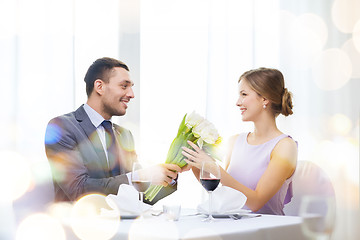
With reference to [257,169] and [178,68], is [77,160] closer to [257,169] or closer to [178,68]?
[257,169]

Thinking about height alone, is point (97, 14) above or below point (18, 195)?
above

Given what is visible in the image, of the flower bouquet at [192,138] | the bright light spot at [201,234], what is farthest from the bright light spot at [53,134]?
Answer: the bright light spot at [201,234]

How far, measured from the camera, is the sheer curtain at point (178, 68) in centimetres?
235

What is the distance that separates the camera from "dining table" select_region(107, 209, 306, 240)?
1237mm

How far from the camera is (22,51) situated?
2.40m

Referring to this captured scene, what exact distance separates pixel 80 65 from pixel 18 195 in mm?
858

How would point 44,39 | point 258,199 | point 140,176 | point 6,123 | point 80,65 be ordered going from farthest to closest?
point 80,65 → point 44,39 → point 6,123 → point 258,199 → point 140,176

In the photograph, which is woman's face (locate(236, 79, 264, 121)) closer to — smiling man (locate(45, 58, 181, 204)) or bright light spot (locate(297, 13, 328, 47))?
smiling man (locate(45, 58, 181, 204))

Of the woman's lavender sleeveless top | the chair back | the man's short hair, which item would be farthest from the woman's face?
the man's short hair

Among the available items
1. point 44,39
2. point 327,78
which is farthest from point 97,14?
point 327,78

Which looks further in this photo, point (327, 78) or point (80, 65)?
point (327, 78)

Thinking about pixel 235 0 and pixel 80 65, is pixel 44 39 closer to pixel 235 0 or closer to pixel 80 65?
pixel 80 65

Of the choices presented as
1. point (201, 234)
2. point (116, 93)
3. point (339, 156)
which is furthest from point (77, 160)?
point (339, 156)

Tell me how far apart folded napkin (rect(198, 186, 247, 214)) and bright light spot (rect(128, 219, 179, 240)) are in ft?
0.81
